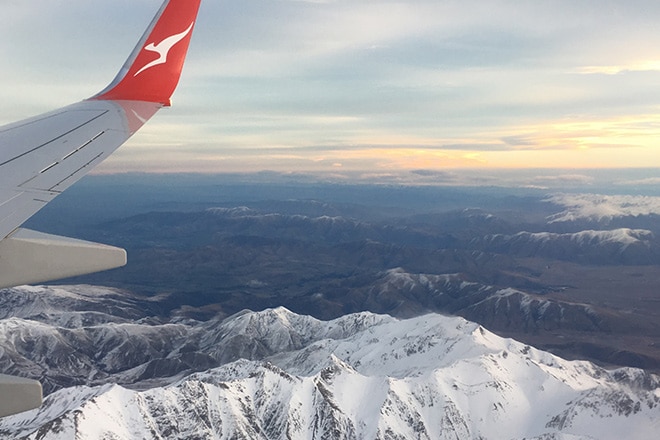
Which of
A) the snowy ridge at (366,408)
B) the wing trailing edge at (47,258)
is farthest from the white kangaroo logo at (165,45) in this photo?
the snowy ridge at (366,408)

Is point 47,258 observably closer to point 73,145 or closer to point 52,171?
point 52,171

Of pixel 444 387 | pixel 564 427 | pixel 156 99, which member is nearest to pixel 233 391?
pixel 444 387

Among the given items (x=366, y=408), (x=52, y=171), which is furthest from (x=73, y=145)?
(x=366, y=408)

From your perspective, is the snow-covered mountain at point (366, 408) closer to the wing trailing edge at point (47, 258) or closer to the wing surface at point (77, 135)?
the wing surface at point (77, 135)

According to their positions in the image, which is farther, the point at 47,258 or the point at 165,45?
the point at 165,45

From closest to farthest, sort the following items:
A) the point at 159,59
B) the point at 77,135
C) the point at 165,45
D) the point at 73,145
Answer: the point at 73,145 → the point at 77,135 → the point at 165,45 → the point at 159,59

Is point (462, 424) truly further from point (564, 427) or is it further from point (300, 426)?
point (300, 426)

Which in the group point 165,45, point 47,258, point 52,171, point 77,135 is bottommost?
point 47,258
